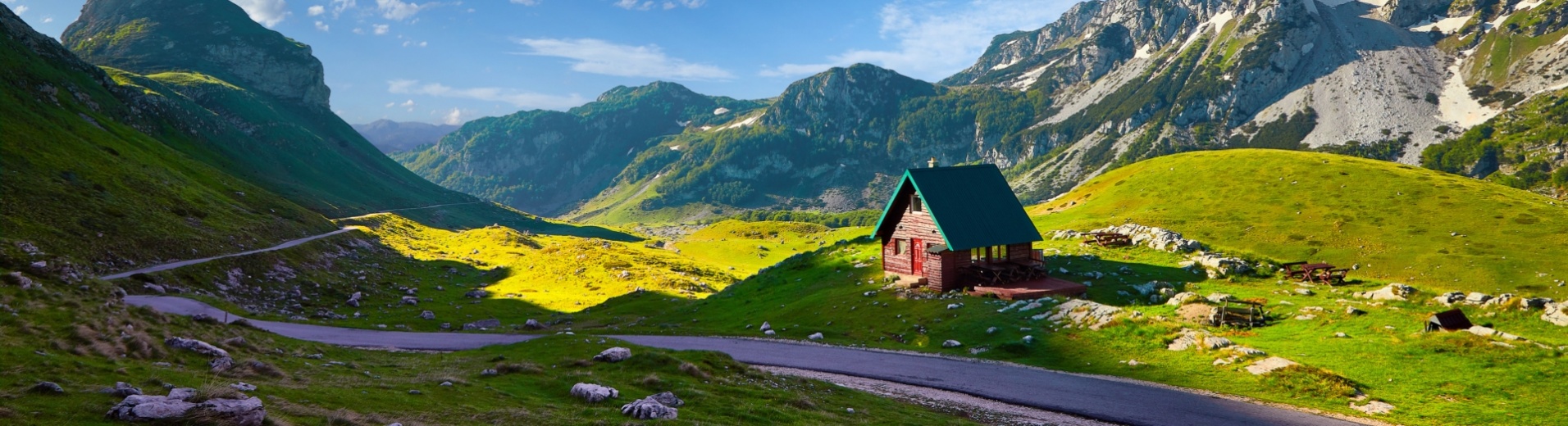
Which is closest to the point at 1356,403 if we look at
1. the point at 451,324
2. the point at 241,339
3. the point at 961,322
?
the point at 961,322

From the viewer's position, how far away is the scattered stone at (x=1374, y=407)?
24469mm

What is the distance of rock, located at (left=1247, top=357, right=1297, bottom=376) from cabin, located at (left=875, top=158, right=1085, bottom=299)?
775 inches

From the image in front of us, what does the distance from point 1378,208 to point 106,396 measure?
331 ft

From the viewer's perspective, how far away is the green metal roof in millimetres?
53969

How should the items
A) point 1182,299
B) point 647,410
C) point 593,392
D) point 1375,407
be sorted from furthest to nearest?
point 1182,299 < point 1375,407 < point 593,392 < point 647,410

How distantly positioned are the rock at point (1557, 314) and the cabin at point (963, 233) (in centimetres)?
2212

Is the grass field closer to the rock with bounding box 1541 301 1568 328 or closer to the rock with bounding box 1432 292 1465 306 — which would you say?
the rock with bounding box 1541 301 1568 328

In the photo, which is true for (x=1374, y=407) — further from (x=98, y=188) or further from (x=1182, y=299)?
(x=98, y=188)

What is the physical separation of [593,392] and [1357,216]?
85.7m

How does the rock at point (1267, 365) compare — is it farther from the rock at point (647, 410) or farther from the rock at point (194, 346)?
the rock at point (194, 346)

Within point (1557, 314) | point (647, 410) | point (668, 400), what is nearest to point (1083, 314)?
point (1557, 314)

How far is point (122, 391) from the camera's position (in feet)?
47.2

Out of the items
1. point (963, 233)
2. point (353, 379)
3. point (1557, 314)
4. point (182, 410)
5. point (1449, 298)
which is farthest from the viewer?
point (963, 233)

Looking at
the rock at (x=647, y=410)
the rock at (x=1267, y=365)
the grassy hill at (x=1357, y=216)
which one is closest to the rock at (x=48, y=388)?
the rock at (x=647, y=410)
